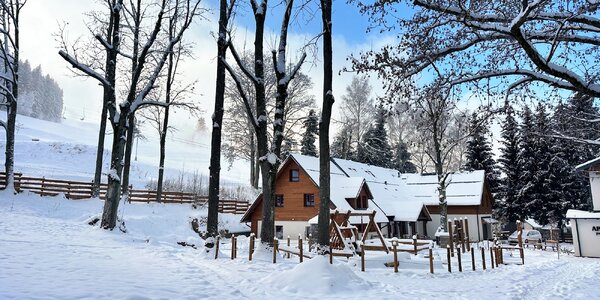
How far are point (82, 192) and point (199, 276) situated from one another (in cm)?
2009

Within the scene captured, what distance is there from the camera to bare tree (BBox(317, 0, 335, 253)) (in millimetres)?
10680

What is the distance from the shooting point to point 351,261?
48.8 feet

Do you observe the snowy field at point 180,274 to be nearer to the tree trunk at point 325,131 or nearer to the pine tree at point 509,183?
the tree trunk at point 325,131

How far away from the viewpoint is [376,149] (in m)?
44.1

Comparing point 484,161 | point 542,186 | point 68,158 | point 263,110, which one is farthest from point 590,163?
point 68,158

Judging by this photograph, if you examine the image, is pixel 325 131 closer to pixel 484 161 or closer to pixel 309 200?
pixel 309 200

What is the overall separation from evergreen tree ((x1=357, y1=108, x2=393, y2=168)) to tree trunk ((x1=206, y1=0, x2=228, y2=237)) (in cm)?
3092

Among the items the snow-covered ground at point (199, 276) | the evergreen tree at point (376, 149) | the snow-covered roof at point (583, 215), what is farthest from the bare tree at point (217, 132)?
the evergreen tree at point (376, 149)

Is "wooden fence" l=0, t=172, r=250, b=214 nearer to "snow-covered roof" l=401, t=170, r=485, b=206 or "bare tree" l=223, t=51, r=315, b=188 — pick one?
"bare tree" l=223, t=51, r=315, b=188

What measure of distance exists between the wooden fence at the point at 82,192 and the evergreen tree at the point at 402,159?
78.7 ft

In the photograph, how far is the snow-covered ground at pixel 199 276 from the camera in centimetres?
600

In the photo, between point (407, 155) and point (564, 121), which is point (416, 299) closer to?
point (564, 121)

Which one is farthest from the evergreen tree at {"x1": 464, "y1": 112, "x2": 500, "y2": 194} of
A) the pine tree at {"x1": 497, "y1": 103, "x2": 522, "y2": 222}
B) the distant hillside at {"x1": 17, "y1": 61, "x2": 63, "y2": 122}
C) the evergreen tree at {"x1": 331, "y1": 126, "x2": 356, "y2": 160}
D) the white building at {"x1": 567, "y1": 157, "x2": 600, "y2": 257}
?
the distant hillside at {"x1": 17, "y1": 61, "x2": 63, "y2": 122}

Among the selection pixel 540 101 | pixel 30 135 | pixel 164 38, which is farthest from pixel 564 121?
pixel 30 135
